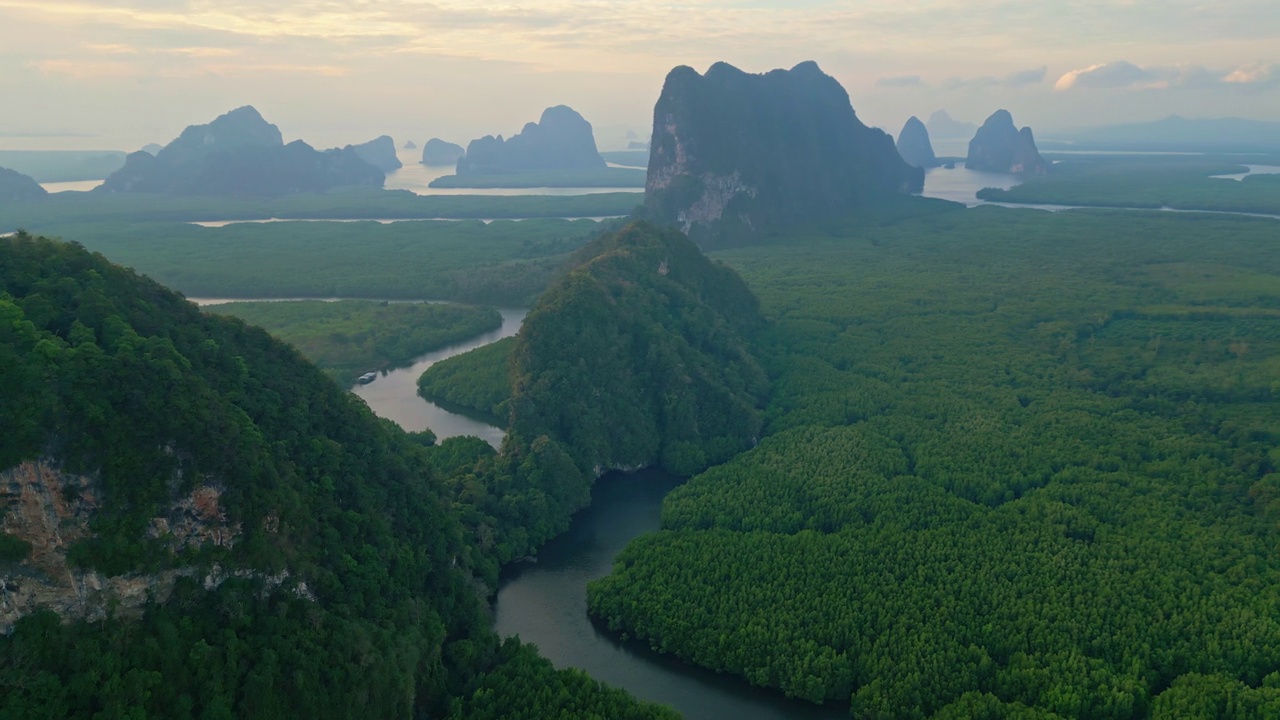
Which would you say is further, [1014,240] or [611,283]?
[1014,240]

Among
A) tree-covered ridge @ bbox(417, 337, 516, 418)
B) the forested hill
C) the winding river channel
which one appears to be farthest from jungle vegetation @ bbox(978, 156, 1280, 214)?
the forested hill

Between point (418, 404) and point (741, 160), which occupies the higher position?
point (741, 160)

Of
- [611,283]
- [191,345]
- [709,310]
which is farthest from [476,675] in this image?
[709,310]

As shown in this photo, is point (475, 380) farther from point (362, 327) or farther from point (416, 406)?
point (362, 327)

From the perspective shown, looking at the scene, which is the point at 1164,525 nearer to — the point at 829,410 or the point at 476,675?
the point at 829,410

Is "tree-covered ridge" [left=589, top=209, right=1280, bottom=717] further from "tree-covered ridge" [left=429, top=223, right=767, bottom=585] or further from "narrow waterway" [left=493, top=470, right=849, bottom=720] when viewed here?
"tree-covered ridge" [left=429, top=223, right=767, bottom=585]

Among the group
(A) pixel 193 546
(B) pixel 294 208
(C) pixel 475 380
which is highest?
(B) pixel 294 208

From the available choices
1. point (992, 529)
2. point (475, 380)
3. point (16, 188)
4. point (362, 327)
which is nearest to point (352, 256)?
point (362, 327)

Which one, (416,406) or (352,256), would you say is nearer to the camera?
(416,406)
